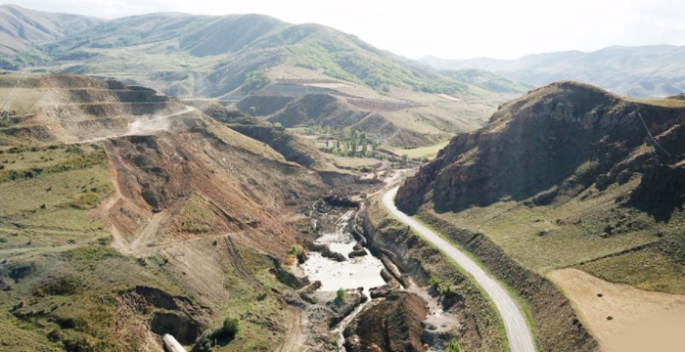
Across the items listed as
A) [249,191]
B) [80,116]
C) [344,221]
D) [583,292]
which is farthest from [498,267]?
[80,116]

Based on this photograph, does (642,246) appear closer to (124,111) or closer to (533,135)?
(533,135)

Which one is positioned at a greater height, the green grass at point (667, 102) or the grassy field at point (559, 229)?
the green grass at point (667, 102)

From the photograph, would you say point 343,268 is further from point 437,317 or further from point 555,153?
point 555,153

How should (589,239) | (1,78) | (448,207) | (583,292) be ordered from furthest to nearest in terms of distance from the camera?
(1,78), (448,207), (589,239), (583,292)

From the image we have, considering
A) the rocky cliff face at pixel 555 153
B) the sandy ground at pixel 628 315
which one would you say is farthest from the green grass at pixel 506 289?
the rocky cliff face at pixel 555 153

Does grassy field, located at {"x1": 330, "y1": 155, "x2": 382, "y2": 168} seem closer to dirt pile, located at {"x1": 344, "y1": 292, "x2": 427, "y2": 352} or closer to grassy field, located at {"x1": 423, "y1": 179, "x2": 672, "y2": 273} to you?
grassy field, located at {"x1": 423, "y1": 179, "x2": 672, "y2": 273}

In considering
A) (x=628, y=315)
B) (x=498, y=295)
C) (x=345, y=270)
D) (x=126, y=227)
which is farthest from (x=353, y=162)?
(x=628, y=315)

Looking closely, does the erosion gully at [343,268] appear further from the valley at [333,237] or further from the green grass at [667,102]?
the green grass at [667,102]
